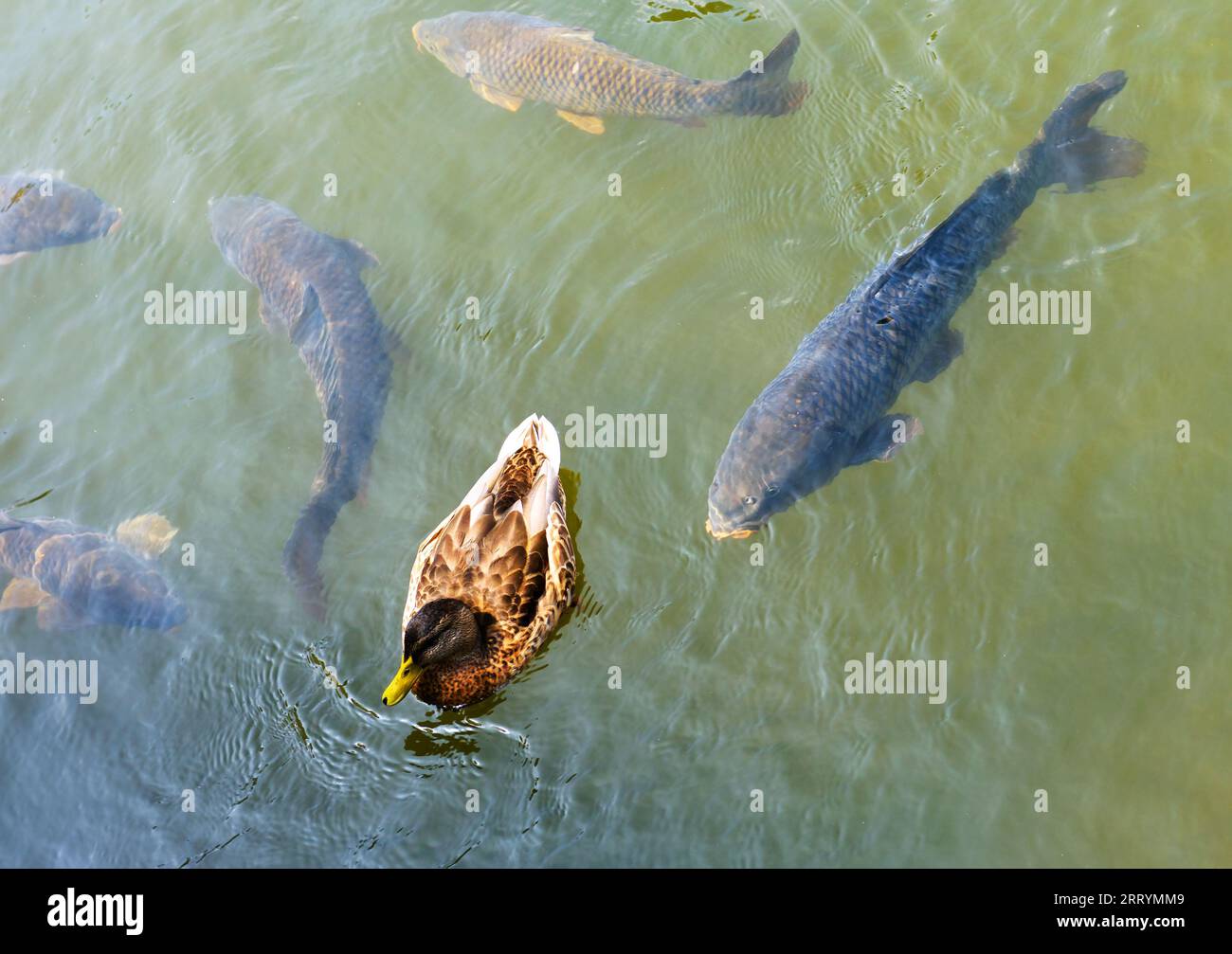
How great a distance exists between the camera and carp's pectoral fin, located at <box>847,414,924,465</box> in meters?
6.04

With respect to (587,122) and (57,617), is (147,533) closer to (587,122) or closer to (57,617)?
(57,617)

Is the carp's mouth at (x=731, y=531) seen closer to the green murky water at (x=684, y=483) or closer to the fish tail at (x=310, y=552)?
the green murky water at (x=684, y=483)

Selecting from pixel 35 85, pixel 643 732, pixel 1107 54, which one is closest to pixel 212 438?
pixel 643 732

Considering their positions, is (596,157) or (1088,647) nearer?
(1088,647)

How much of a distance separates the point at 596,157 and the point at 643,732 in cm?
447

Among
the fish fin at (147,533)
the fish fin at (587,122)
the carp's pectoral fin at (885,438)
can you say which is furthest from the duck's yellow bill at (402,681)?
the fish fin at (587,122)

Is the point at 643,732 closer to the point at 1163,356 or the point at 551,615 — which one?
the point at 551,615

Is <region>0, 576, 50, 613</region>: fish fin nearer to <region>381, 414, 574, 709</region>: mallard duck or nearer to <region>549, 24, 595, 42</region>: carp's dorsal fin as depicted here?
<region>381, 414, 574, 709</region>: mallard duck

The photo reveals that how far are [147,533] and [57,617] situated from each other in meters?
0.75

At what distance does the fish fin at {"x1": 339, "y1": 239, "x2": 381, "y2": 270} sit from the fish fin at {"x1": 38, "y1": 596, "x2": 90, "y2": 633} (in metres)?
3.09

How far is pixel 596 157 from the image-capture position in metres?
8.05

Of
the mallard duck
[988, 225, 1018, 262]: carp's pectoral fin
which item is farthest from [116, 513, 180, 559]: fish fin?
[988, 225, 1018, 262]: carp's pectoral fin

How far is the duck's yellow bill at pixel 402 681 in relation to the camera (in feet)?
18.1

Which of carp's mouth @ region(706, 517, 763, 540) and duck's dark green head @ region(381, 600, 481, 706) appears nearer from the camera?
duck's dark green head @ region(381, 600, 481, 706)
